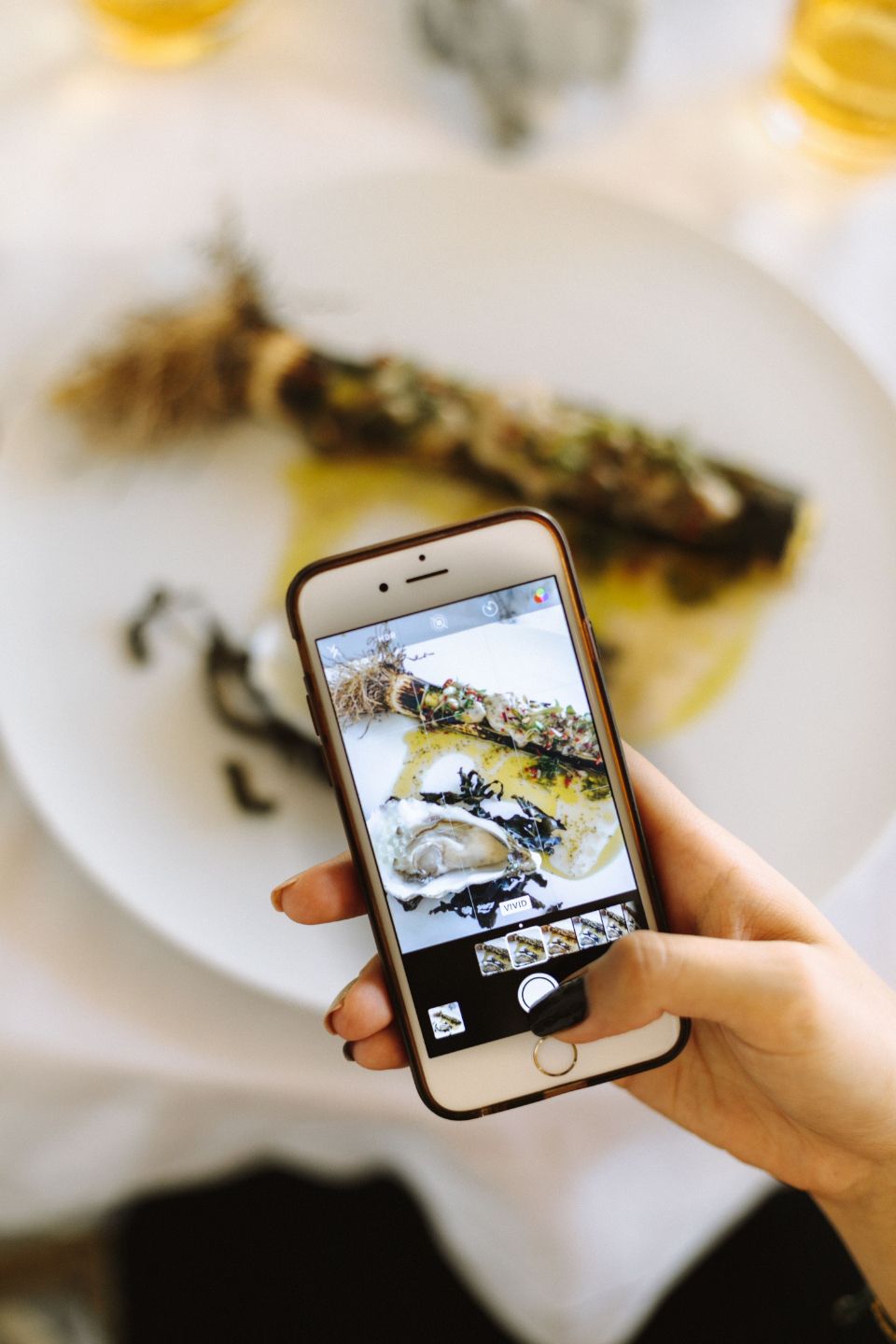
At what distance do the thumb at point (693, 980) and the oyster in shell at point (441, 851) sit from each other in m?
0.08

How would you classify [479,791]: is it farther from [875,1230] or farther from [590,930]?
[875,1230]

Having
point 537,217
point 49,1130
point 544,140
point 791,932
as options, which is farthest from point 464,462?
point 49,1130

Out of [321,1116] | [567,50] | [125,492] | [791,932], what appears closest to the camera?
[791,932]

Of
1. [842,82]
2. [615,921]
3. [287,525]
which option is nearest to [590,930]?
[615,921]

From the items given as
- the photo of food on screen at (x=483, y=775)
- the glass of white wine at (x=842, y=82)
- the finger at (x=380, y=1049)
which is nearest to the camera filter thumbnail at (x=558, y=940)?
the photo of food on screen at (x=483, y=775)

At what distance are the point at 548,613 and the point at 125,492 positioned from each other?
40 centimetres

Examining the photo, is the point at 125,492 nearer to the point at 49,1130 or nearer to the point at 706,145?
the point at 49,1130

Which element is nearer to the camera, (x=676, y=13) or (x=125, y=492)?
(x=125, y=492)

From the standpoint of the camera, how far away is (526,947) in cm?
57

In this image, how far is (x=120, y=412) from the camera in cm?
82

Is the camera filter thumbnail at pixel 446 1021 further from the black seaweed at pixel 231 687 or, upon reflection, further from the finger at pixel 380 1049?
the black seaweed at pixel 231 687

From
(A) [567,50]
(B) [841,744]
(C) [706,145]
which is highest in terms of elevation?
(A) [567,50]

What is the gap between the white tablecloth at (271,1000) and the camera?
68cm

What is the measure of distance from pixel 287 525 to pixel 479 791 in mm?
338
